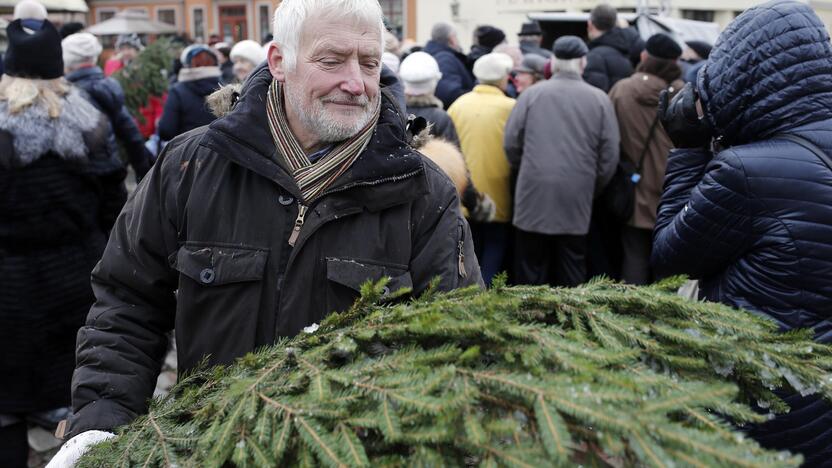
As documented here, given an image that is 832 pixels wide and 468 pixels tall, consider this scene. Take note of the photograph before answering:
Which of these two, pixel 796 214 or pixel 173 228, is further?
pixel 796 214

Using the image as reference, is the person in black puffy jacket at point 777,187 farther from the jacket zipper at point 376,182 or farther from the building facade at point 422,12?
the building facade at point 422,12

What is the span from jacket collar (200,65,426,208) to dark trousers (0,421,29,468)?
7.68ft

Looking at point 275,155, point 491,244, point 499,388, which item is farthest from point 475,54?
point 499,388

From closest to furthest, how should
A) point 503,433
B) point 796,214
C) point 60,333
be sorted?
point 503,433 < point 796,214 < point 60,333

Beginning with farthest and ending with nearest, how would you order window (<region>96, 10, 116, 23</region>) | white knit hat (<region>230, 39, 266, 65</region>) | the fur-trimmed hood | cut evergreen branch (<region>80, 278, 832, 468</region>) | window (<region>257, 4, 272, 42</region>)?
window (<region>96, 10, 116, 23</region>), window (<region>257, 4, 272, 42</region>), white knit hat (<region>230, 39, 266, 65</region>), the fur-trimmed hood, cut evergreen branch (<region>80, 278, 832, 468</region>)

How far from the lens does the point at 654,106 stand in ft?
17.8

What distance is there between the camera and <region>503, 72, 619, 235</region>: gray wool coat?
523 cm

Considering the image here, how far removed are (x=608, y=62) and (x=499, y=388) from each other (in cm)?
575

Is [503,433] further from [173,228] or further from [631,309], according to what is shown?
[173,228]

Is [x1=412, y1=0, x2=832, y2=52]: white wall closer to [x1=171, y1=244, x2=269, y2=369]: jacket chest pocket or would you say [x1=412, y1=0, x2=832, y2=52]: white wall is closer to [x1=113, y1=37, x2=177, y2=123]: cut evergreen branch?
[x1=113, y1=37, x2=177, y2=123]: cut evergreen branch

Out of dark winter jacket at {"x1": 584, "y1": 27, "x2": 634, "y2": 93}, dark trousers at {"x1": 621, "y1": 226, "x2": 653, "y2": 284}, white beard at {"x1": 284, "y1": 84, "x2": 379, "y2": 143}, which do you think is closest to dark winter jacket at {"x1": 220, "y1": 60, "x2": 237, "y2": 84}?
dark winter jacket at {"x1": 584, "y1": 27, "x2": 634, "y2": 93}

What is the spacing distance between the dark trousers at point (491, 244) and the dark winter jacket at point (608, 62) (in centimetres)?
158

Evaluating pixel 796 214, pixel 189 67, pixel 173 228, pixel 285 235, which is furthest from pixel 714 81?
pixel 189 67

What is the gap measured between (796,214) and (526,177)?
10.0ft
